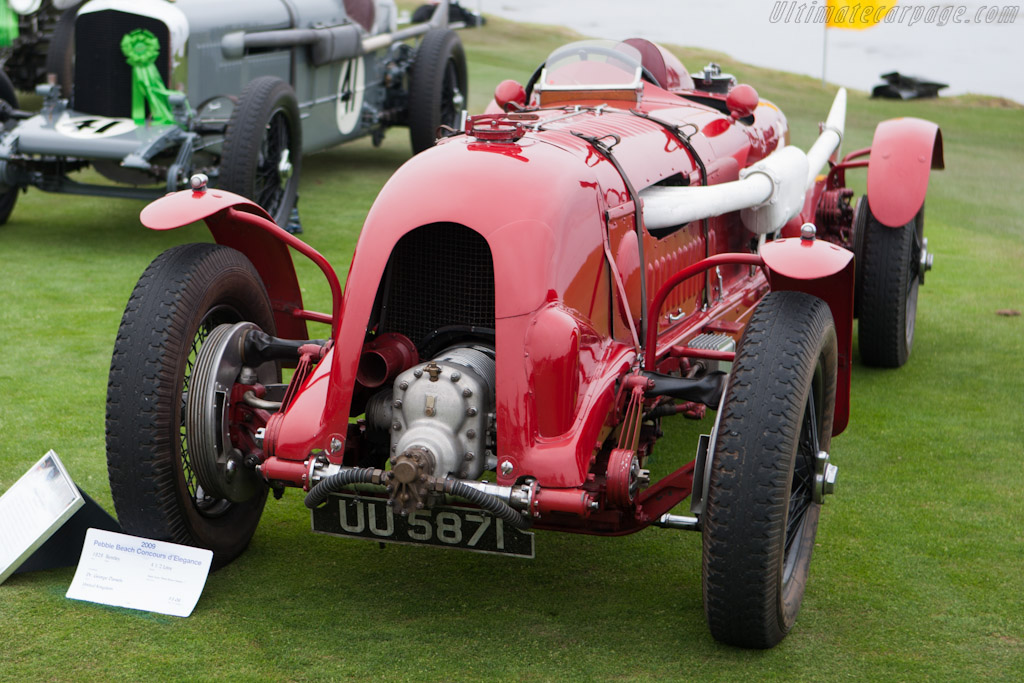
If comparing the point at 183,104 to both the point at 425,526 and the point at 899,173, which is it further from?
the point at 425,526

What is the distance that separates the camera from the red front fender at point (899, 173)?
16.8ft

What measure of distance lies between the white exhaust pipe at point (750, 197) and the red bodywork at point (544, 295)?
0.10m

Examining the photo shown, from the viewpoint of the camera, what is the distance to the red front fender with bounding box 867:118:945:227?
5.12 m

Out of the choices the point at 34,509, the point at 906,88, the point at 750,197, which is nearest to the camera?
the point at 34,509

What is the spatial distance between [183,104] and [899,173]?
4.69 metres

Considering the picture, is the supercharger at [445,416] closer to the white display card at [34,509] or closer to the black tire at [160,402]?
the black tire at [160,402]

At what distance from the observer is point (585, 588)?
134 inches

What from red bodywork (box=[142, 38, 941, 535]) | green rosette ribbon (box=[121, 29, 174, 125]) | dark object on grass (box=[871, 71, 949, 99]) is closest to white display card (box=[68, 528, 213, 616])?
red bodywork (box=[142, 38, 941, 535])

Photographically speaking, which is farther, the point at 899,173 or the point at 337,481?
the point at 899,173

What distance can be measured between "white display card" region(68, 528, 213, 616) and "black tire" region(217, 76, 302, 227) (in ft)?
12.6

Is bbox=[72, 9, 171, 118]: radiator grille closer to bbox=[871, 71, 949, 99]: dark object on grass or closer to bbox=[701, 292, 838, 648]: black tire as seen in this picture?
bbox=[701, 292, 838, 648]: black tire

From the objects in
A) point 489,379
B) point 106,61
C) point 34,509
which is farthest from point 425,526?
point 106,61

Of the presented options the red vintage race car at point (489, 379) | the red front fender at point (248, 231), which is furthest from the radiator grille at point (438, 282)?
the red front fender at point (248, 231)

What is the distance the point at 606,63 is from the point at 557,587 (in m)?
2.57
